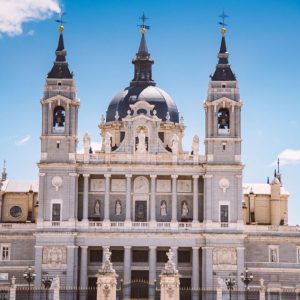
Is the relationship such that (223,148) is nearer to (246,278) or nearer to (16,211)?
(246,278)

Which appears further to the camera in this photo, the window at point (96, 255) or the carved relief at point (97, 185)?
the carved relief at point (97, 185)

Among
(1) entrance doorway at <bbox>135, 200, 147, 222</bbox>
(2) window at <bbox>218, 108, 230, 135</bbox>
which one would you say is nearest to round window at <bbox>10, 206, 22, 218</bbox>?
(1) entrance doorway at <bbox>135, 200, 147, 222</bbox>

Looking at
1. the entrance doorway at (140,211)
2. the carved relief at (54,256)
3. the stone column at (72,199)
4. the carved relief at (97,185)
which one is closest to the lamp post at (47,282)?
the carved relief at (54,256)

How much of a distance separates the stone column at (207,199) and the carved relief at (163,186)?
4.08 meters

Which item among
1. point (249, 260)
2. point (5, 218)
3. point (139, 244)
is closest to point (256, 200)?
point (249, 260)

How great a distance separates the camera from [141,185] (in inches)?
3541

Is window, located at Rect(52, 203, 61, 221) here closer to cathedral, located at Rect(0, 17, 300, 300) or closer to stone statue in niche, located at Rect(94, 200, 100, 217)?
cathedral, located at Rect(0, 17, 300, 300)

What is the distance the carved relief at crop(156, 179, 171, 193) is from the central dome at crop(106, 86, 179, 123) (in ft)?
32.4

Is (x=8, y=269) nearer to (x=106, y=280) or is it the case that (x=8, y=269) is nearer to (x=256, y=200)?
(x=106, y=280)

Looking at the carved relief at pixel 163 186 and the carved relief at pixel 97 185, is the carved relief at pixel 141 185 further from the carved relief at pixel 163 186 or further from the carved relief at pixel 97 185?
the carved relief at pixel 97 185

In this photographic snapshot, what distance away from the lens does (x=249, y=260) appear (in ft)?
294

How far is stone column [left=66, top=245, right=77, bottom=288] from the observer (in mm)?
85188

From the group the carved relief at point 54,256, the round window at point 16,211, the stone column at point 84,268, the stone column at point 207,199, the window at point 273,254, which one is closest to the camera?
the carved relief at point 54,256

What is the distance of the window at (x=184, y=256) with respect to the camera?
89.8 metres
